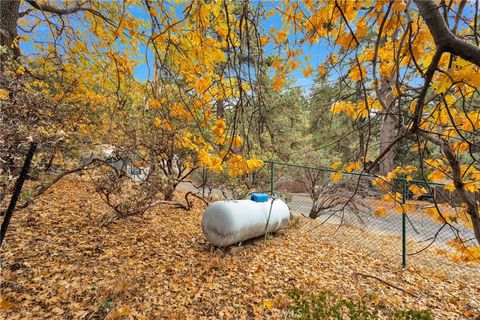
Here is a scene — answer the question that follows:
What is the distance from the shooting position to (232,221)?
13.3 ft

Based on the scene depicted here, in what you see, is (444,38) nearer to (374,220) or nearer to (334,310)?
(334,310)

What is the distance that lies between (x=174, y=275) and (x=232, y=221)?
1.14 m

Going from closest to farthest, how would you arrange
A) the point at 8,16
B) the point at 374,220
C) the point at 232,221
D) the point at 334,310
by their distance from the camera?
the point at 334,310, the point at 232,221, the point at 8,16, the point at 374,220

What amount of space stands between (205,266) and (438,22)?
356 cm

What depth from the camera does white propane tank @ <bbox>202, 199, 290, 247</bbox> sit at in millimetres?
4031

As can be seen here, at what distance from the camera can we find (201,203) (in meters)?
7.82

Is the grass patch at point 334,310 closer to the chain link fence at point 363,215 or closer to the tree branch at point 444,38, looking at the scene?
the chain link fence at point 363,215

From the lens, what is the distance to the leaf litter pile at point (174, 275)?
261 cm

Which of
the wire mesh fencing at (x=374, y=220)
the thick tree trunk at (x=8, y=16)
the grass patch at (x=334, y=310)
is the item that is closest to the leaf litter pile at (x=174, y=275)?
the grass patch at (x=334, y=310)

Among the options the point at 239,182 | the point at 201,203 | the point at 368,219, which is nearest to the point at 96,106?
the point at 201,203

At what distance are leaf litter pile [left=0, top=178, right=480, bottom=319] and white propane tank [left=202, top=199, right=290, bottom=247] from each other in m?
0.27

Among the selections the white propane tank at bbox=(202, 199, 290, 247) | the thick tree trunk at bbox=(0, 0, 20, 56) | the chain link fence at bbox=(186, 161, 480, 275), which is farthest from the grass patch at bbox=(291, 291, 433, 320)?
the thick tree trunk at bbox=(0, 0, 20, 56)

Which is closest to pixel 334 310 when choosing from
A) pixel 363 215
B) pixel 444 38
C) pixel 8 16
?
pixel 444 38

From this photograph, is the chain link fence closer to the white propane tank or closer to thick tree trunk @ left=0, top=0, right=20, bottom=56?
the white propane tank
